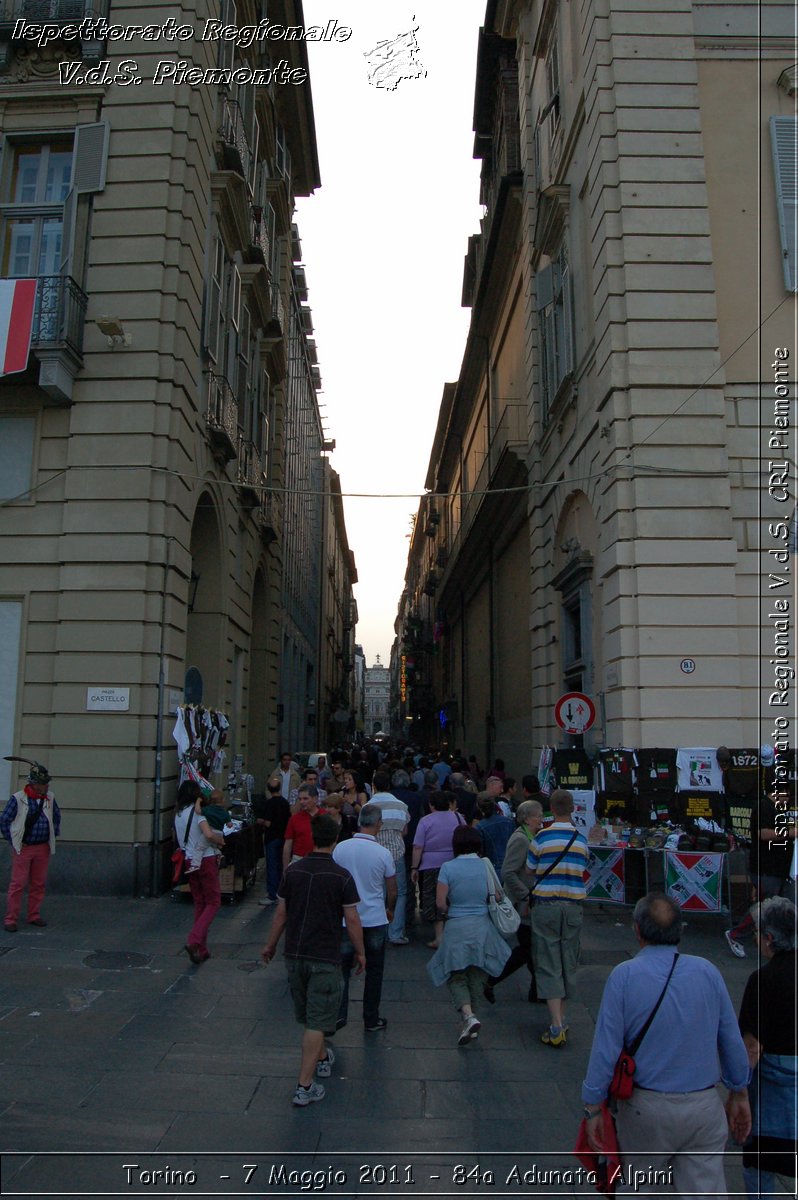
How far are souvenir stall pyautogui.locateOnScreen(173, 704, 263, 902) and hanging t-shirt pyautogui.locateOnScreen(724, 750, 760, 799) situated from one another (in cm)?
603

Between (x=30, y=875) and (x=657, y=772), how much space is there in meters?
7.37

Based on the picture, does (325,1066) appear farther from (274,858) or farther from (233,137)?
(233,137)

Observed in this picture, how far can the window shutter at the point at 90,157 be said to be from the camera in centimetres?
1319

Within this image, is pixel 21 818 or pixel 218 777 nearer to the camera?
pixel 21 818

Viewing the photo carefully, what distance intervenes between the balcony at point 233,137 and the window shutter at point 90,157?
2.59 meters

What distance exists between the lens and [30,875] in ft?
32.9

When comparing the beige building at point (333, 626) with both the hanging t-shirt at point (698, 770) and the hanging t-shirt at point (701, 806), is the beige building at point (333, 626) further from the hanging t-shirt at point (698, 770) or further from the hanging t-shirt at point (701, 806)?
the hanging t-shirt at point (701, 806)

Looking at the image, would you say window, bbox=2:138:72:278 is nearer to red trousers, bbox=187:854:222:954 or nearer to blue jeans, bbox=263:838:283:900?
blue jeans, bbox=263:838:283:900

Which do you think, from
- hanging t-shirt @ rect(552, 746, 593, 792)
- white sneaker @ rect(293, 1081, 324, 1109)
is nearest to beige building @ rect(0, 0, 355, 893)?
hanging t-shirt @ rect(552, 746, 593, 792)

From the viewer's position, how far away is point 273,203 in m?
22.5

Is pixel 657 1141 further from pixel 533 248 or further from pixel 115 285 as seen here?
pixel 533 248

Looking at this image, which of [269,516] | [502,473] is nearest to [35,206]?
[269,516]

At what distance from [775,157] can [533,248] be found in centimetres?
657

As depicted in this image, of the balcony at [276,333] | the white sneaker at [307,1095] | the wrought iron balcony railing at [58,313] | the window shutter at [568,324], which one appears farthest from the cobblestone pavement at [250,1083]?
the balcony at [276,333]
